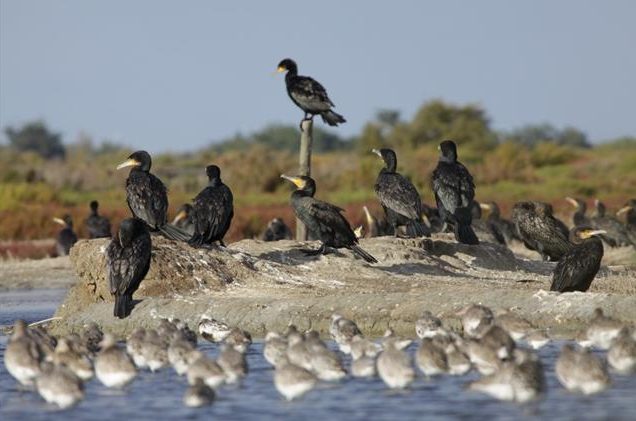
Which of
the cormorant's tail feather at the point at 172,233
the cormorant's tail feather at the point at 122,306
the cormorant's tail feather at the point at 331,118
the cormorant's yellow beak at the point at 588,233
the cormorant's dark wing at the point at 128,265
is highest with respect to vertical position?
the cormorant's tail feather at the point at 331,118

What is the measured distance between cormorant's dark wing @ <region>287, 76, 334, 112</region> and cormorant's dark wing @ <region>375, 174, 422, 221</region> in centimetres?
195

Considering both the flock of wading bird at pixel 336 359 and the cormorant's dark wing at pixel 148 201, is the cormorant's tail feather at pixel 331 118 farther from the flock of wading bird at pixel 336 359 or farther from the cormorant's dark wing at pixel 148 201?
the flock of wading bird at pixel 336 359

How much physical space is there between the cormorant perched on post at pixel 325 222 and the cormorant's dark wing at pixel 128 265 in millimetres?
3157

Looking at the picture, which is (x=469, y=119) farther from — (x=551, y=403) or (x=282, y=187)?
(x=551, y=403)

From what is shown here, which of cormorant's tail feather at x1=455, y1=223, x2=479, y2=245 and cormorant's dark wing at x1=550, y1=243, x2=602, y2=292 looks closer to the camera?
cormorant's dark wing at x1=550, y1=243, x2=602, y2=292

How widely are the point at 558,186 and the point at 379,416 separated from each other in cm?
3692

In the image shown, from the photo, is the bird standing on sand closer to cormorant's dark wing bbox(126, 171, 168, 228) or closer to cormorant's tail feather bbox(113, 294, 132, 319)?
cormorant's tail feather bbox(113, 294, 132, 319)

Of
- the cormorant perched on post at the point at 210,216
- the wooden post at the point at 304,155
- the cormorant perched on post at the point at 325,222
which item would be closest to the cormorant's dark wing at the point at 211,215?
the cormorant perched on post at the point at 210,216

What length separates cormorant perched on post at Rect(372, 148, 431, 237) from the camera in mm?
20859

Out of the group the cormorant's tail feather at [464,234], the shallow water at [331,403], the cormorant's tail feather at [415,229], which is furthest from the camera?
the cormorant's tail feather at [464,234]

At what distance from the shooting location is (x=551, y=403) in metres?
11.2

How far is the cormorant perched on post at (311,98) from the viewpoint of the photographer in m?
22.4

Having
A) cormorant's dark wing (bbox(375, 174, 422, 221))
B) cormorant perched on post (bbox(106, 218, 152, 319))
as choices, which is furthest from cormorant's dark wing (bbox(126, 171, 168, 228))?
cormorant's dark wing (bbox(375, 174, 422, 221))

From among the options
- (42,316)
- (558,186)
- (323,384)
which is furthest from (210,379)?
(558,186)
